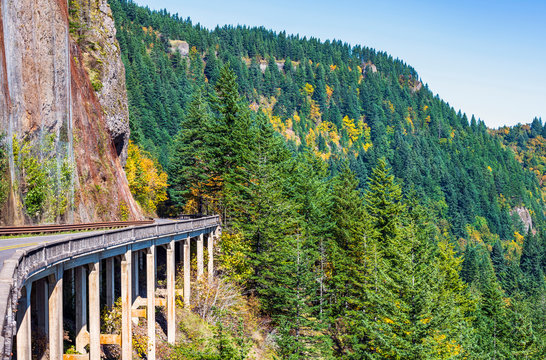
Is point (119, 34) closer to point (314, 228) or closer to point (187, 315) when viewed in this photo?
point (314, 228)

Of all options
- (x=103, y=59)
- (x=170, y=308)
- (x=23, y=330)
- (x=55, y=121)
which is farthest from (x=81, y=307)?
(x=103, y=59)

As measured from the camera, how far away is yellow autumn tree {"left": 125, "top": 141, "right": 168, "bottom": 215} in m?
70.2

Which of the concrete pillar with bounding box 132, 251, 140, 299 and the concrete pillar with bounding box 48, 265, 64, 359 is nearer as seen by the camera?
the concrete pillar with bounding box 48, 265, 64, 359

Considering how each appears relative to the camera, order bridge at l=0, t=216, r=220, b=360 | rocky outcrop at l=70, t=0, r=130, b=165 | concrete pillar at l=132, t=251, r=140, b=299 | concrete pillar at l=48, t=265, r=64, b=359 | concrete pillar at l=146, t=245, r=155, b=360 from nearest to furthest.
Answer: bridge at l=0, t=216, r=220, b=360, concrete pillar at l=48, t=265, r=64, b=359, concrete pillar at l=146, t=245, r=155, b=360, concrete pillar at l=132, t=251, r=140, b=299, rocky outcrop at l=70, t=0, r=130, b=165

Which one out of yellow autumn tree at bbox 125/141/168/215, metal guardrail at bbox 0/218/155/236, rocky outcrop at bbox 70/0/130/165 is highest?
rocky outcrop at bbox 70/0/130/165

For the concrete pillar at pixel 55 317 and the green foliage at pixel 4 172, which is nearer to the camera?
the concrete pillar at pixel 55 317

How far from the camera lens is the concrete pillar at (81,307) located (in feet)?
70.8

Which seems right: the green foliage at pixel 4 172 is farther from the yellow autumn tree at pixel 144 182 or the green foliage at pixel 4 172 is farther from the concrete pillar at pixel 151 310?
the yellow autumn tree at pixel 144 182

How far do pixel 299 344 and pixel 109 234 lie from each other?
1711cm

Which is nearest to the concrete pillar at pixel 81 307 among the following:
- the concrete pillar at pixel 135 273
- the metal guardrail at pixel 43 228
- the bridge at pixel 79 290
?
the bridge at pixel 79 290

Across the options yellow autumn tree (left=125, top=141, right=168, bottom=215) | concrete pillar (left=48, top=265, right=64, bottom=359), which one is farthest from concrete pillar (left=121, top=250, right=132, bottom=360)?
yellow autumn tree (left=125, top=141, right=168, bottom=215)

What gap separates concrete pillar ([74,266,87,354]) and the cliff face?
423 inches

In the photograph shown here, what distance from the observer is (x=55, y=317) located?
58.3 ft

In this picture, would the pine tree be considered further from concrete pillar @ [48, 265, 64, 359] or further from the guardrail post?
concrete pillar @ [48, 265, 64, 359]
